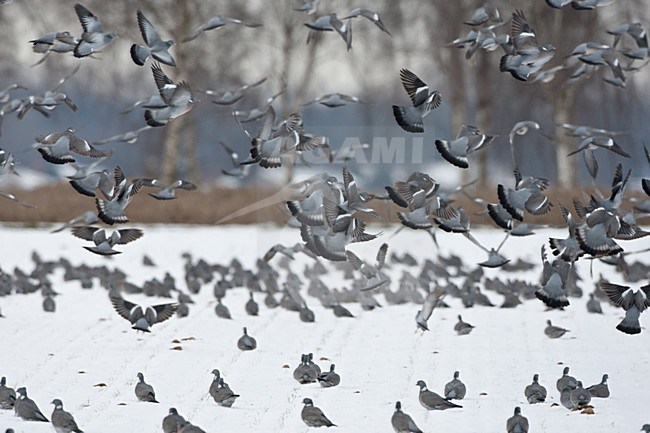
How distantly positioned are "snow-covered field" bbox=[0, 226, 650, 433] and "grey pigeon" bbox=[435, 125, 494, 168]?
1778 millimetres

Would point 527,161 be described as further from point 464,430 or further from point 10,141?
point 10,141

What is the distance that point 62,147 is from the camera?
23.2ft

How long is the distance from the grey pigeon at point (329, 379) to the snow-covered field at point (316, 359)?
2.6 inches

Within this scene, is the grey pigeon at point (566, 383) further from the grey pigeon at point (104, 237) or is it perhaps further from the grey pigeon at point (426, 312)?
the grey pigeon at point (104, 237)

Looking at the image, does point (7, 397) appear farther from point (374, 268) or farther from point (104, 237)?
point (374, 268)

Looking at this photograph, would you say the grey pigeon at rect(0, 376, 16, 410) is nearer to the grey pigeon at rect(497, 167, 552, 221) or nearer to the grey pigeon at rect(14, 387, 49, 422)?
the grey pigeon at rect(14, 387, 49, 422)

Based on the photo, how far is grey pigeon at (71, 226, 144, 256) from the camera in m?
7.26

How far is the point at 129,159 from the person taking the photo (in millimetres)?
42969

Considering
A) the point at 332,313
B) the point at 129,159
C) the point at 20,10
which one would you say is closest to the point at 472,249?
the point at 332,313

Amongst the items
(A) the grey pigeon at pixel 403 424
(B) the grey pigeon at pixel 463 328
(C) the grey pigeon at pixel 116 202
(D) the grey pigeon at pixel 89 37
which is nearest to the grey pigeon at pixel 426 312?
(B) the grey pigeon at pixel 463 328

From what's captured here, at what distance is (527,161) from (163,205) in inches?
480

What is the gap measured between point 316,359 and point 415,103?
114 inches

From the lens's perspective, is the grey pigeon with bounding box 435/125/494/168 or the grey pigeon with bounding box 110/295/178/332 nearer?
the grey pigeon with bounding box 435/125/494/168

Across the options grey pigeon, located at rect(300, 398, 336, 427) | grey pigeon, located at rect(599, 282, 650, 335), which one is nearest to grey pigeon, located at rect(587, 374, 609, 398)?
grey pigeon, located at rect(599, 282, 650, 335)
